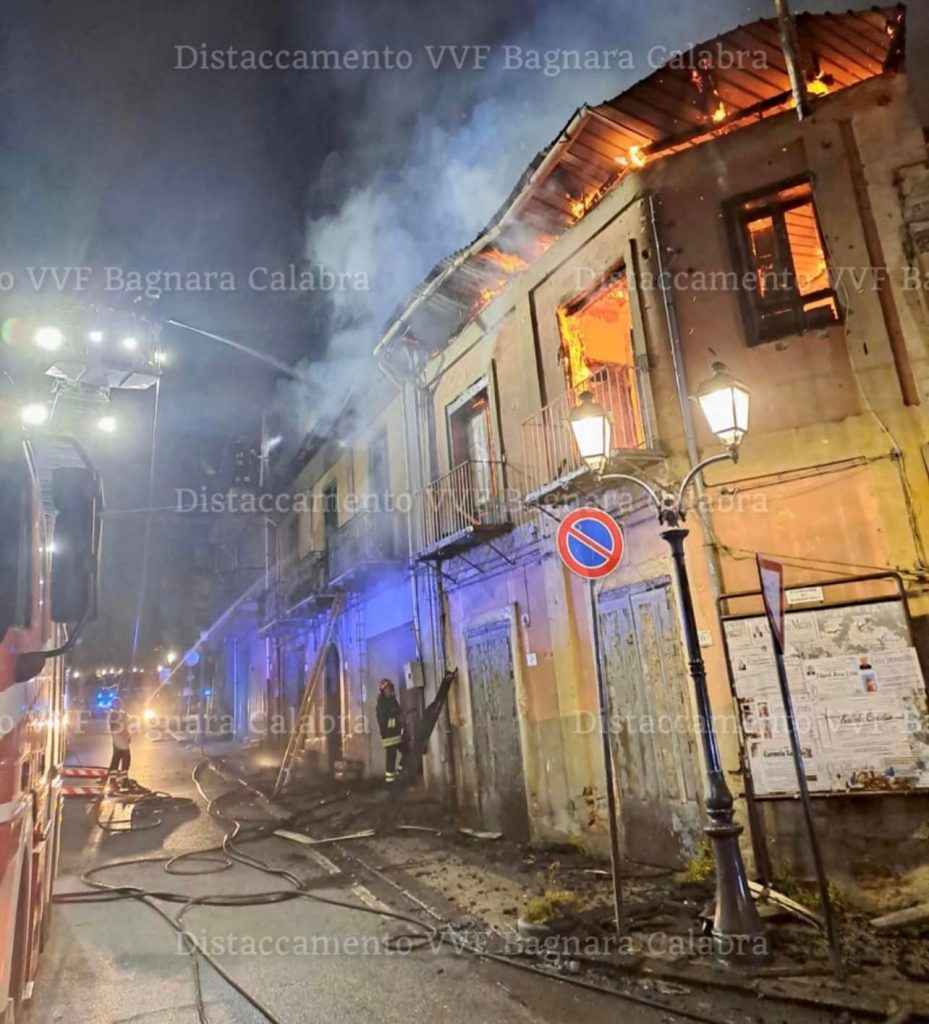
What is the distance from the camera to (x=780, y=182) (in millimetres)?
8133

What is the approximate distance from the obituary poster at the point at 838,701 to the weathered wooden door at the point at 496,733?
418 cm

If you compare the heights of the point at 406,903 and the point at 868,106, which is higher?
the point at 868,106

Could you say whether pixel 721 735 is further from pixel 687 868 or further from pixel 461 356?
pixel 461 356

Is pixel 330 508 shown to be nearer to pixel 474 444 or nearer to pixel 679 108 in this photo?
pixel 474 444

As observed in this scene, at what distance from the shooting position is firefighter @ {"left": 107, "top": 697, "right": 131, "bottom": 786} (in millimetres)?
14349

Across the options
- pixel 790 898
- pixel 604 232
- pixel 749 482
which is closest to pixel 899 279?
pixel 749 482

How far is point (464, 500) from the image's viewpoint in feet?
39.4

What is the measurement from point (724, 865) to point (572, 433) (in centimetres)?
565

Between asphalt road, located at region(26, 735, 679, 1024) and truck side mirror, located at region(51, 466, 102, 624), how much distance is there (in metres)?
3.04

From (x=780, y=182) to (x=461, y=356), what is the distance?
20.2 feet

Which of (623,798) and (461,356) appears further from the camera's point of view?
(461,356)

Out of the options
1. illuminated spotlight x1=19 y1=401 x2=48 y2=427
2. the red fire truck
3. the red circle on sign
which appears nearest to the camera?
the red fire truck

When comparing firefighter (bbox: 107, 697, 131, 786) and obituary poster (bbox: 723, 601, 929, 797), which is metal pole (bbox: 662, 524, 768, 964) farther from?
firefighter (bbox: 107, 697, 131, 786)

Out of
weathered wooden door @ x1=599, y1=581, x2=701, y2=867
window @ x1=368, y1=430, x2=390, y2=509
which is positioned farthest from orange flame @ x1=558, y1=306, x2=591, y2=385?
window @ x1=368, y1=430, x2=390, y2=509
